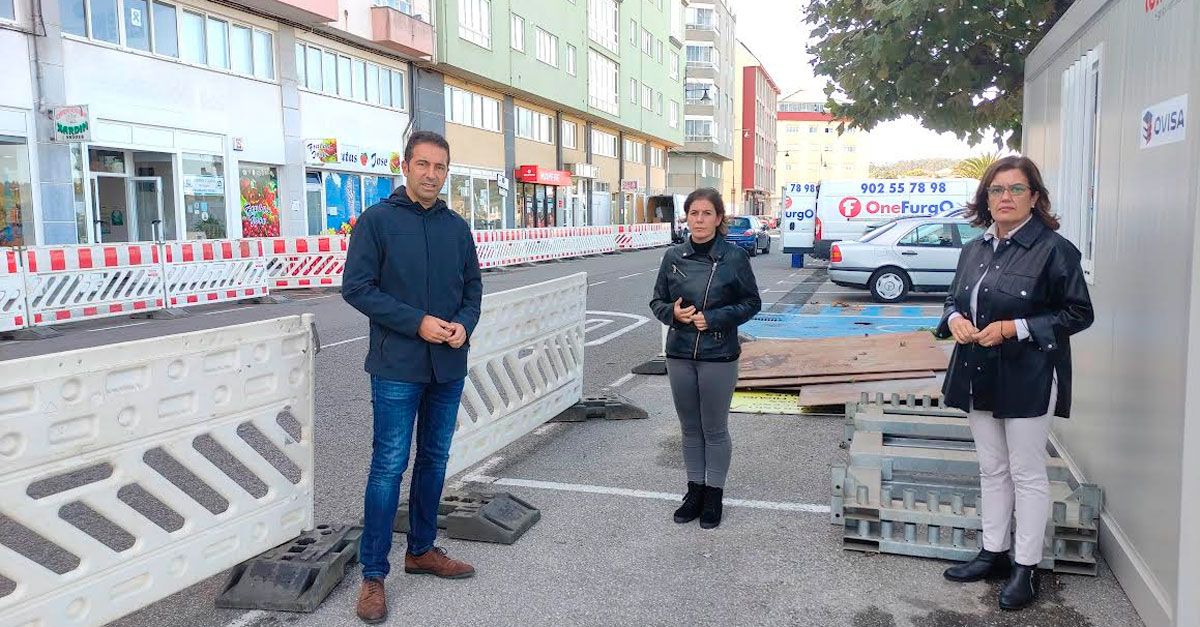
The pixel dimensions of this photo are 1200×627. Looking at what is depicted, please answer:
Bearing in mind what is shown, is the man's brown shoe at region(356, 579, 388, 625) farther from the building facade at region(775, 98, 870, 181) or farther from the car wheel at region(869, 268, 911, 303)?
the building facade at region(775, 98, 870, 181)

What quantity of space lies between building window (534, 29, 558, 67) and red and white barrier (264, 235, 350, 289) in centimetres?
2235

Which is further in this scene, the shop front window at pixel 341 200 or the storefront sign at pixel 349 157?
the shop front window at pixel 341 200

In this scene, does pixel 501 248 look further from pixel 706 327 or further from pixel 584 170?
pixel 706 327

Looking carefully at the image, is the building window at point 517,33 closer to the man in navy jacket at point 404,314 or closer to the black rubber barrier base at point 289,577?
the man in navy jacket at point 404,314

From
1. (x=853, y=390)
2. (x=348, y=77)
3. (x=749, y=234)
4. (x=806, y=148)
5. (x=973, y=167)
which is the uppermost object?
(x=806, y=148)

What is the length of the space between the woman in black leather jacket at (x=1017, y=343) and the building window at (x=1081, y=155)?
130 cm

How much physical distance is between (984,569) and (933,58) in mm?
9128

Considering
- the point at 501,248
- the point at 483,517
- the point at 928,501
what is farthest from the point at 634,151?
the point at 928,501

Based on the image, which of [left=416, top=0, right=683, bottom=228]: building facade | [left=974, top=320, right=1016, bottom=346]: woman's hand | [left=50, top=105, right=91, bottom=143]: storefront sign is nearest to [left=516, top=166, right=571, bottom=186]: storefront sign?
[left=416, top=0, right=683, bottom=228]: building facade

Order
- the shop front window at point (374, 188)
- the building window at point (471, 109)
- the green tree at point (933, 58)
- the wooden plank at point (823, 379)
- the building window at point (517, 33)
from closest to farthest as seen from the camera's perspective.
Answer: the wooden plank at point (823, 379) → the green tree at point (933, 58) → the shop front window at point (374, 188) → the building window at point (471, 109) → the building window at point (517, 33)

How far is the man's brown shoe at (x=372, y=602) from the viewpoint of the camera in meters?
3.74

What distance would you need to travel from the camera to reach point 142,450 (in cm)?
362

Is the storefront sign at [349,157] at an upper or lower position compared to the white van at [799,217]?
upper

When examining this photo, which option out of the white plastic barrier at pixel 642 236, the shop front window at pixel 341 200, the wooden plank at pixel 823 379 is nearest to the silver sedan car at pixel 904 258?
Result: the wooden plank at pixel 823 379
